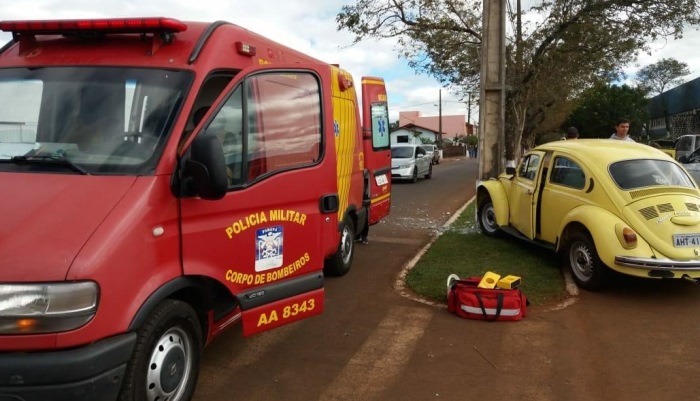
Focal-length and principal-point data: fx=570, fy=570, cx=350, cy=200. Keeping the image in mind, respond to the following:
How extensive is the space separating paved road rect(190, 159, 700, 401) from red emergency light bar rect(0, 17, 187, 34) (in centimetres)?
243

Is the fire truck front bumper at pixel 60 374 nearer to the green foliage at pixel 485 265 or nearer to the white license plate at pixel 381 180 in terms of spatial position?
the green foliage at pixel 485 265

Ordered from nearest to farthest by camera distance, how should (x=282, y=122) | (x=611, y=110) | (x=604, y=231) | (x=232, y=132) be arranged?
(x=232, y=132)
(x=282, y=122)
(x=604, y=231)
(x=611, y=110)

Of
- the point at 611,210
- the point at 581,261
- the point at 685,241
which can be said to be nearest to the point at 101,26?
the point at 611,210

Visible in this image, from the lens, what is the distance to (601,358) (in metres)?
4.60

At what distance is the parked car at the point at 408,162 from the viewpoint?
Answer: 21.6 m

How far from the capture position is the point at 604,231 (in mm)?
6160

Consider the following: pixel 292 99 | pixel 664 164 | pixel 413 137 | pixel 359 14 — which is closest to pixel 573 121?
pixel 413 137

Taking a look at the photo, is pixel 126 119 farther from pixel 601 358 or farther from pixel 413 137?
pixel 413 137

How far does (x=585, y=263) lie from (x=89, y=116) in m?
5.40

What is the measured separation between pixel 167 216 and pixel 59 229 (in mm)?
568

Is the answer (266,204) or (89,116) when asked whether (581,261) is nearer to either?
(266,204)

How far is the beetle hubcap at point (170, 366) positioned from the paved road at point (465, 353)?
1.90 feet

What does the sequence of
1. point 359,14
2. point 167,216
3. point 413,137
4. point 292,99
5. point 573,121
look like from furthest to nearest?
point 413,137 → point 573,121 → point 359,14 → point 292,99 → point 167,216

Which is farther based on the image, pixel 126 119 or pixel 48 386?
pixel 126 119
